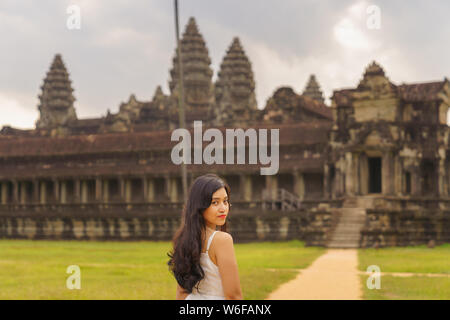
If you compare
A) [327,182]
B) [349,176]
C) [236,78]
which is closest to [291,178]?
[327,182]

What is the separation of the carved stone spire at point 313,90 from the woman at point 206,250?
317 feet

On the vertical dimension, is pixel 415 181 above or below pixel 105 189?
above

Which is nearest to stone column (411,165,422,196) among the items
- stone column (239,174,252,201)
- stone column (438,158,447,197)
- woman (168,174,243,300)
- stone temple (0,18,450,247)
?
stone temple (0,18,450,247)

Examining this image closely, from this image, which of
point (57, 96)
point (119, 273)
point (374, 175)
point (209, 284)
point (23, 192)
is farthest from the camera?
point (57, 96)

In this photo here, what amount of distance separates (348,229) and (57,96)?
60.3 m

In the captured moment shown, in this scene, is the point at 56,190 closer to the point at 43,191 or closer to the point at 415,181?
the point at 43,191

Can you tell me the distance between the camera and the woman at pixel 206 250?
5781 millimetres

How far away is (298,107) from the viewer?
59281mm

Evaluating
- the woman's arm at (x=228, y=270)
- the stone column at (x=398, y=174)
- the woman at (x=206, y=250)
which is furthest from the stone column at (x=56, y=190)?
the woman's arm at (x=228, y=270)

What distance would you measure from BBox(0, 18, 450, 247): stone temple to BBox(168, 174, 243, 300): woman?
31.9m

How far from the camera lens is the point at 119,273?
2436 centimetres

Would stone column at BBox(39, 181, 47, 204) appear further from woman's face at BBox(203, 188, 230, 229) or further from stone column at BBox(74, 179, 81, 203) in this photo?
woman's face at BBox(203, 188, 230, 229)
